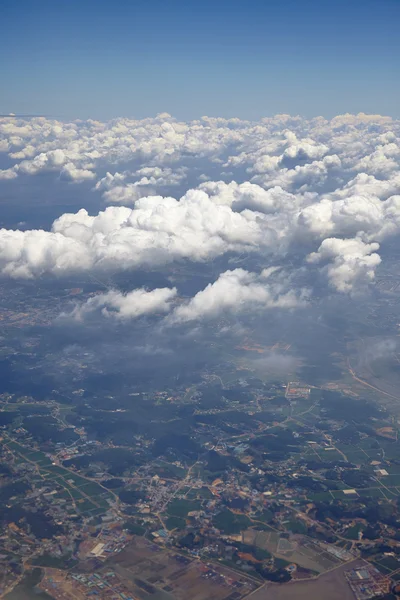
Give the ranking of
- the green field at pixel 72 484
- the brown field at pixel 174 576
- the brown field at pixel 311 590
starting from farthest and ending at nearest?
the green field at pixel 72 484 → the brown field at pixel 174 576 → the brown field at pixel 311 590

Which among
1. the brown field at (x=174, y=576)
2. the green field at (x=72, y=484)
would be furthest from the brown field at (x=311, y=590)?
the green field at (x=72, y=484)

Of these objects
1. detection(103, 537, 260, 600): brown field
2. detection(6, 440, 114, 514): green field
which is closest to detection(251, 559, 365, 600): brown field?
detection(103, 537, 260, 600): brown field

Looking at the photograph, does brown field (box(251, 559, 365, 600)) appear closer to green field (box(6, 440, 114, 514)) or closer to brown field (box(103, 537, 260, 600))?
brown field (box(103, 537, 260, 600))

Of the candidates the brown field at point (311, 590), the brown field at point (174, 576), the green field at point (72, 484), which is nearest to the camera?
the brown field at point (311, 590)

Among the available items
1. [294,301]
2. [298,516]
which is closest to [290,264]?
[294,301]

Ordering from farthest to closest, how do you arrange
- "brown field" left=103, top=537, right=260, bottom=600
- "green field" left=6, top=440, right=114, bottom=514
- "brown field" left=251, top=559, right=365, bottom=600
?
"green field" left=6, top=440, right=114, bottom=514 < "brown field" left=103, top=537, right=260, bottom=600 < "brown field" left=251, top=559, right=365, bottom=600

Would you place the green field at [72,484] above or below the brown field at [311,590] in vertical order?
above

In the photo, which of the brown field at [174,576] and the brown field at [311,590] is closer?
the brown field at [311,590]

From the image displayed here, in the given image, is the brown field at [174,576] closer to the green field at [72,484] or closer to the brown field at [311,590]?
the brown field at [311,590]

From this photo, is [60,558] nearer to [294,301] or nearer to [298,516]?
[298,516]
